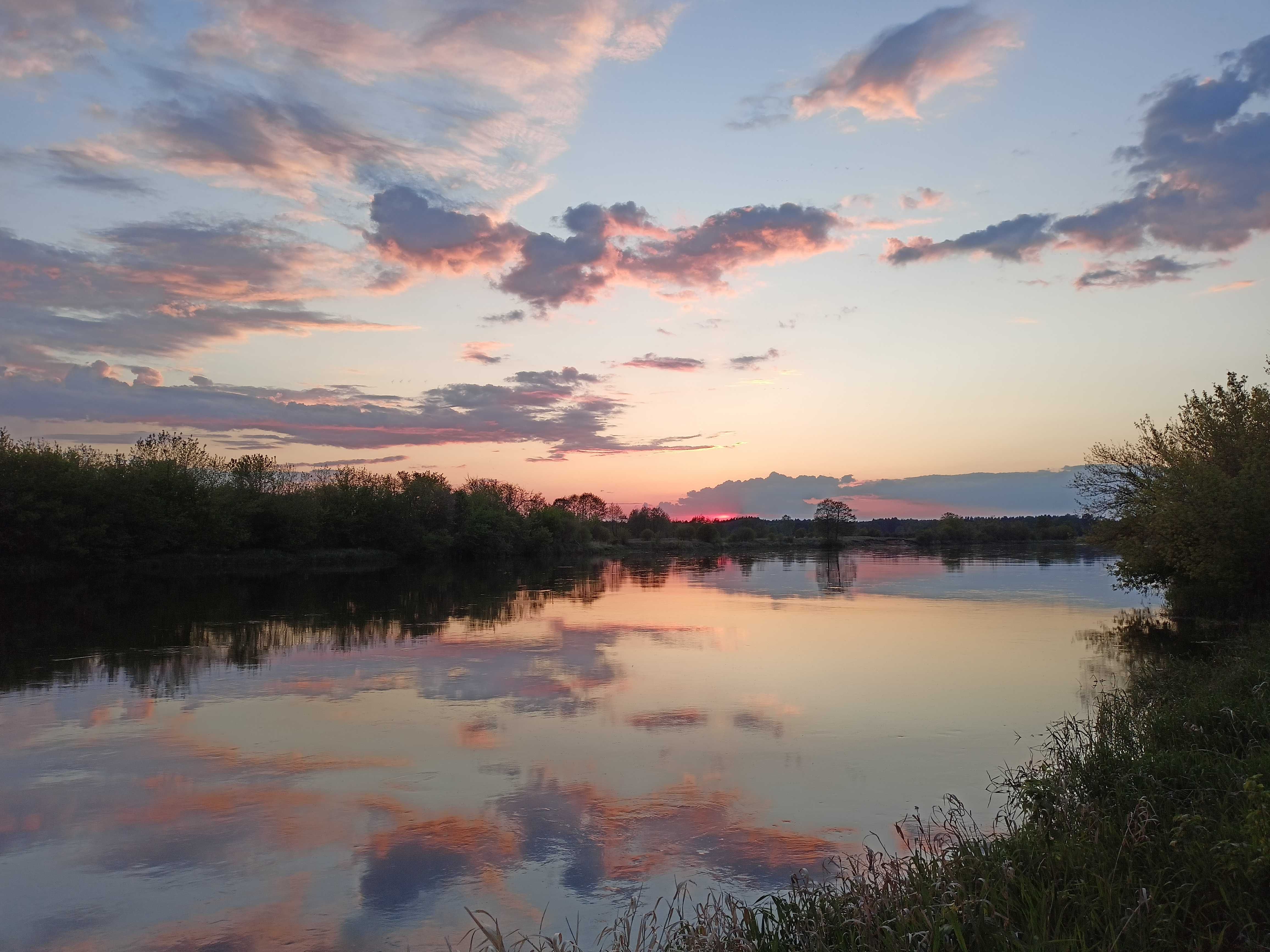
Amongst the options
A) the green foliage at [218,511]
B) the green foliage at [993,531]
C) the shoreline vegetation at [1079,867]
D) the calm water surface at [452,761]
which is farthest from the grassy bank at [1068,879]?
the green foliage at [993,531]

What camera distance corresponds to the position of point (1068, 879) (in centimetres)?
598

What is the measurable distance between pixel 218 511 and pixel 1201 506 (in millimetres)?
55693

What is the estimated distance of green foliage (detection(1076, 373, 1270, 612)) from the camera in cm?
2028

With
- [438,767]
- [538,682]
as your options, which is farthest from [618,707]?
[438,767]

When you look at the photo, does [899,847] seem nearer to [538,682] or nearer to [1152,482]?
[538,682]

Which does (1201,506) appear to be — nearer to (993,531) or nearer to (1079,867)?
(1079,867)

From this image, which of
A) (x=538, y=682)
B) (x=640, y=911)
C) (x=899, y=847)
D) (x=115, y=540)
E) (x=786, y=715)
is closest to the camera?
(x=640, y=911)

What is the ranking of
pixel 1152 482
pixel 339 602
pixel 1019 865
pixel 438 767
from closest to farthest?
1. pixel 1019 865
2. pixel 438 767
3. pixel 1152 482
4. pixel 339 602

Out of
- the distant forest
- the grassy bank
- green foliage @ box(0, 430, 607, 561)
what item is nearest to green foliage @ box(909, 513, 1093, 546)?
the distant forest

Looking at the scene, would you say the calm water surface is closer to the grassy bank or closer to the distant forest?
the grassy bank

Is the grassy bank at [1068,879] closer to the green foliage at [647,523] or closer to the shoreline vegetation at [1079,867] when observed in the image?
the shoreline vegetation at [1079,867]

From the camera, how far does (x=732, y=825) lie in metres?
8.84

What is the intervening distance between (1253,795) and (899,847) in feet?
12.5

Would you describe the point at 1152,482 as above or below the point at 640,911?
above
